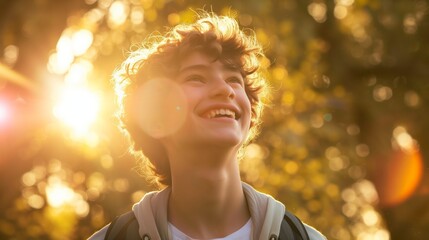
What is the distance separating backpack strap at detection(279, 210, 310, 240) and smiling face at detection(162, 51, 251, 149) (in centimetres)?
51

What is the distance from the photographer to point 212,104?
162 inches

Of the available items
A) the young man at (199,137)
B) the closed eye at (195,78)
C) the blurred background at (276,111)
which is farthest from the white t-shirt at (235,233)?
the blurred background at (276,111)

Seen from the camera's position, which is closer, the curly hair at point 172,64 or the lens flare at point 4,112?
the curly hair at point 172,64

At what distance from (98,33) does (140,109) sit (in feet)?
24.3

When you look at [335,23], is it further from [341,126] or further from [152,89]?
[152,89]

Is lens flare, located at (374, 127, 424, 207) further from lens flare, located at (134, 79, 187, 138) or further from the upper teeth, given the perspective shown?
the upper teeth

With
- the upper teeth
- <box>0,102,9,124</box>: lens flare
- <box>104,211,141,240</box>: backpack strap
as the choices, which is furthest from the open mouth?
<box>0,102,9,124</box>: lens flare

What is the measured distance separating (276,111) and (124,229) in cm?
836

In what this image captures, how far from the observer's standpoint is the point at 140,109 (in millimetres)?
4754

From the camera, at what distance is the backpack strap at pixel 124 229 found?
415 cm

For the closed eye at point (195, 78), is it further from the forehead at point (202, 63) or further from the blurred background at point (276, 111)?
the blurred background at point (276, 111)

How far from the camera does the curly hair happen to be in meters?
4.46

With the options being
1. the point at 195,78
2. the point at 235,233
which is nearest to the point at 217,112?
the point at 195,78

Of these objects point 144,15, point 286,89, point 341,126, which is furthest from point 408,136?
point 144,15
